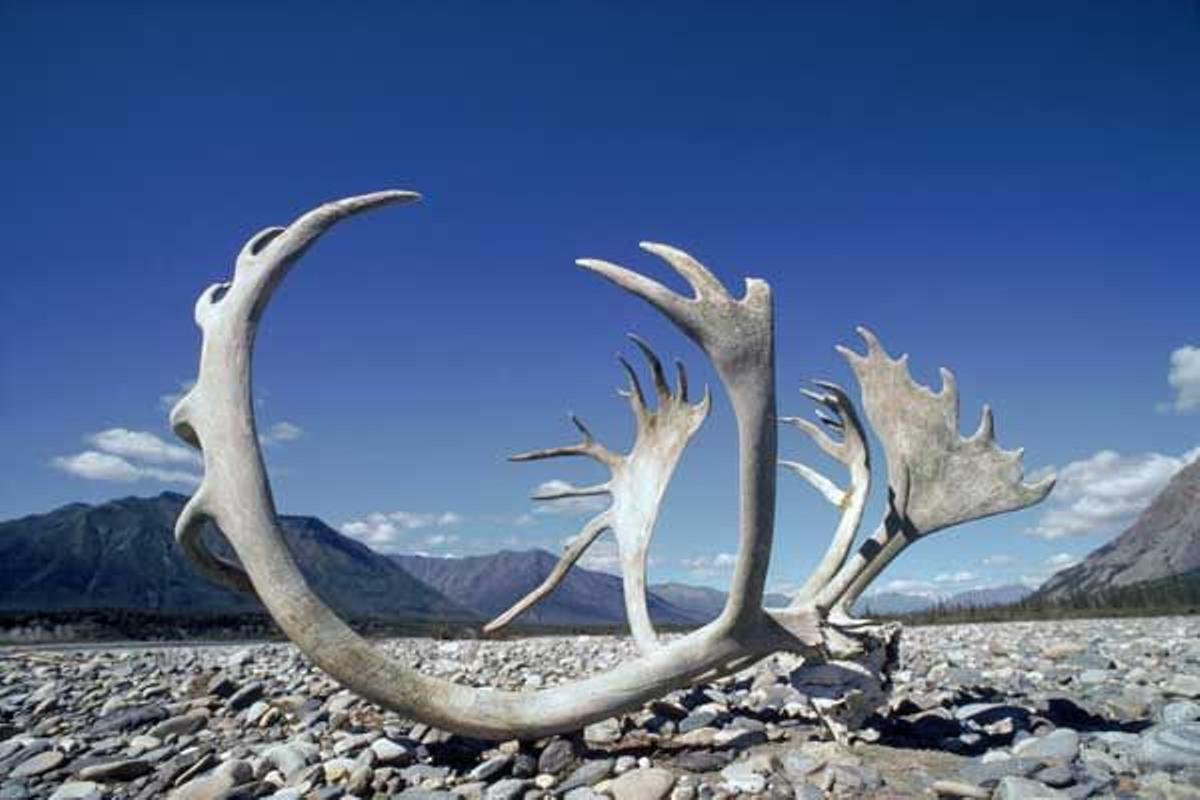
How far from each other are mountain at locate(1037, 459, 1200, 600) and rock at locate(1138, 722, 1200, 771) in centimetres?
16534

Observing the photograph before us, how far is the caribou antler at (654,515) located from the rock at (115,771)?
4.59 ft

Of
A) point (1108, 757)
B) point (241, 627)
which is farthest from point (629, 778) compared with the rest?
point (241, 627)

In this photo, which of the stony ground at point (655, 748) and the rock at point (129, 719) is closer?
the stony ground at point (655, 748)

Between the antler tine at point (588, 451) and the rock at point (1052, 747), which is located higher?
the antler tine at point (588, 451)

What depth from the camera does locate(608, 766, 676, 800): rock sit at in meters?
4.06

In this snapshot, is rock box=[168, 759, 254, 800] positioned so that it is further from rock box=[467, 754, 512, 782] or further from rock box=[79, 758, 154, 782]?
rock box=[467, 754, 512, 782]

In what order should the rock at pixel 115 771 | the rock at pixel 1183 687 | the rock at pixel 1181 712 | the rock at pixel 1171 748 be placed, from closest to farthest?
the rock at pixel 1171 748
the rock at pixel 115 771
the rock at pixel 1181 712
the rock at pixel 1183 687

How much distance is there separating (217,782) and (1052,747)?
4.88m

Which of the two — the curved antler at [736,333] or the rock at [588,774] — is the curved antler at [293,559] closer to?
the curved antler at [736,333]

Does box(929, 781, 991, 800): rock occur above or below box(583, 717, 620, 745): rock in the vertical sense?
below

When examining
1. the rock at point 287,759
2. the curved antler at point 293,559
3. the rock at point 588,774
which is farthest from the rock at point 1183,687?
the rock at point 287,759

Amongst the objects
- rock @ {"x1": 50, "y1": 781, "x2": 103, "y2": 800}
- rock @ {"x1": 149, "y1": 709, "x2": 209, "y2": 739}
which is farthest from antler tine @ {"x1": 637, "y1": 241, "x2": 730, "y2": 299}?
rock @ {"x1": 149, "y1": 709, "x2": 209, "y2": 739}

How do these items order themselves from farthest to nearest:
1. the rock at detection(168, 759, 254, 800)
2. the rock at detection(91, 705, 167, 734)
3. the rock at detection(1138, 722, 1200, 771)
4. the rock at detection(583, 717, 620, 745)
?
the rock at detection(91, 705, 167, 734)
the rock at detection(583, 717, 620, 745)
the rock at detection(1138, 722, 1200, 771)
the rock at detection(168, 759, 254, 800)

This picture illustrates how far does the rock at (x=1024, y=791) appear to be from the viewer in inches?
150
